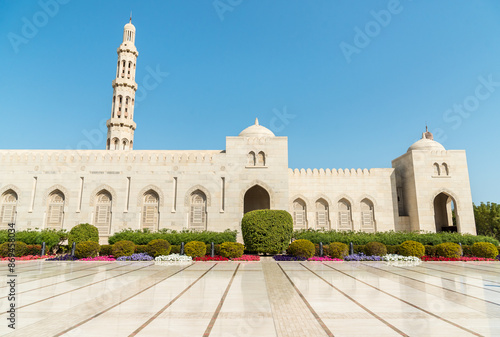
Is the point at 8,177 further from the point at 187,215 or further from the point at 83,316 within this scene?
the point at 83,316

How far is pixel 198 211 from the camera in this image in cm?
2241

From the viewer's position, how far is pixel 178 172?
2291 centimetres

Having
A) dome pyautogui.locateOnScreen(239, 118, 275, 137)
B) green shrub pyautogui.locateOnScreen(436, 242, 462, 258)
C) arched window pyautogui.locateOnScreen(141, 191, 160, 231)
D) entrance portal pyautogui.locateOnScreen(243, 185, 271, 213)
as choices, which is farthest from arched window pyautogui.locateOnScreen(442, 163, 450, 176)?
arched window pyautogui.locateOnScreen(141, 191, 160, 231)

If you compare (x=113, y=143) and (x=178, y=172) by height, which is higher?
(x=113, y=143)

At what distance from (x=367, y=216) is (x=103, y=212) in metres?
19.9

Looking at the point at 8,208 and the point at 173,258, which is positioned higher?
the point at 8,208

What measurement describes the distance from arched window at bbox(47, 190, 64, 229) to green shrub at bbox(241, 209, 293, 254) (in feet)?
46.8

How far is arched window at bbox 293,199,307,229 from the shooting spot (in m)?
24.8

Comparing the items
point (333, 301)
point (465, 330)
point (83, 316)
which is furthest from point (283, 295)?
point (83, 316)

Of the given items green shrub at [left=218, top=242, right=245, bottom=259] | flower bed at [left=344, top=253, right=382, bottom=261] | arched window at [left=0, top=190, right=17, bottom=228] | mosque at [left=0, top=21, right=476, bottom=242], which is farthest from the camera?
arched window at [left=0, top=190, right=17, bottom=228]

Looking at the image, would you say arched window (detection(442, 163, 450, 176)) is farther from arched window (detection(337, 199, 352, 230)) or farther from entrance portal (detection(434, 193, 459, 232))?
arched window (detection(337, 199, 352, 230))

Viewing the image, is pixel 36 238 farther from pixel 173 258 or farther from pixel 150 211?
pixel 173 258

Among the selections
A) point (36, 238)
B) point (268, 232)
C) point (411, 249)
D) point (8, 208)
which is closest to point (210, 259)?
point (268, 232)

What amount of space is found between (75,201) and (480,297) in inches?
912
